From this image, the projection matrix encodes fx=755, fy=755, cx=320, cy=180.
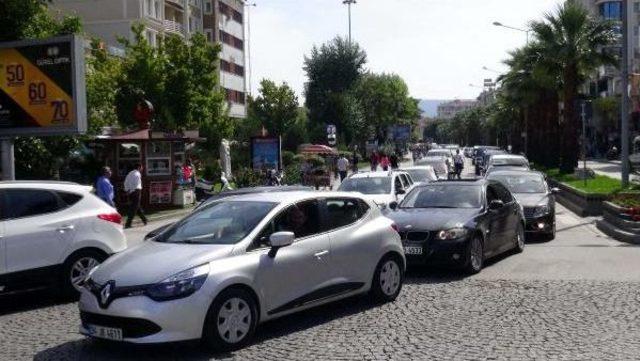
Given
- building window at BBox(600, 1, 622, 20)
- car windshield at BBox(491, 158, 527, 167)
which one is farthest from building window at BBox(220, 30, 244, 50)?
car windshield at BBox(491, 158, 527, 167)

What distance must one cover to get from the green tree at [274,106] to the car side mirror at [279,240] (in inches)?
2246

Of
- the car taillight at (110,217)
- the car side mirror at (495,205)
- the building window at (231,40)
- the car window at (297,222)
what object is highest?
the building window at (231,40)

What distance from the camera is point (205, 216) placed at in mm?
8180

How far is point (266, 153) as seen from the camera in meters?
34.2

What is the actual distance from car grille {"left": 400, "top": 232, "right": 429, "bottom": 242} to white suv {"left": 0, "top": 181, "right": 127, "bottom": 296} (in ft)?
13.6

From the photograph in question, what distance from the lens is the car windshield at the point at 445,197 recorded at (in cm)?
1271

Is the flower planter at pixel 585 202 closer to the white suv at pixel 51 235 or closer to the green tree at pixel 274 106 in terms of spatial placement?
the white suv at pixel 51 235

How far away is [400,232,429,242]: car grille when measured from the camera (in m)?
11.3

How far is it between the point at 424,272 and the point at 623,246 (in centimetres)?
514

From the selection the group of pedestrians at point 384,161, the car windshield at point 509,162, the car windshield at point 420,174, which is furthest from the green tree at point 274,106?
the car windshield at point 420,174

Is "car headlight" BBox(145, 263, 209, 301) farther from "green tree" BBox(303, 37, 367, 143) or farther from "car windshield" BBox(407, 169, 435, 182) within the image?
"green tree" BBox(303, 37, 367, 143)

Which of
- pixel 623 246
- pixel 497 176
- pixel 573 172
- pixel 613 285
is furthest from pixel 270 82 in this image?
pixel 613 285

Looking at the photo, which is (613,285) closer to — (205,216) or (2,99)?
(205,216)

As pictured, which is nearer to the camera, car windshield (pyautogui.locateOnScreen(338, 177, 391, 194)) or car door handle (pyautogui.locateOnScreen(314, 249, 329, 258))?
car door handle (pyautogui.locateOnScreen(314, 249, 329, 258))
